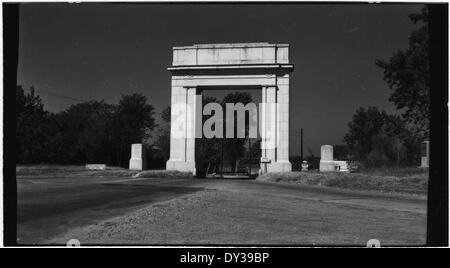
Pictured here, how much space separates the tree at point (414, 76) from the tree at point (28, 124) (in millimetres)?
4550

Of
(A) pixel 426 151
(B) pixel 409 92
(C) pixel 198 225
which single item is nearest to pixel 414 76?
(B) pixel 409 92

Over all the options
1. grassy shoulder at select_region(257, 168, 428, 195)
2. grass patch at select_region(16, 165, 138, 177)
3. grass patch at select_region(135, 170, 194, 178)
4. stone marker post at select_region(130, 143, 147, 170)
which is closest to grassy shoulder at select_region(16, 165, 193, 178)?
grass patch at select_region(16, 165, 138, 177)

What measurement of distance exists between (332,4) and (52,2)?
317cm

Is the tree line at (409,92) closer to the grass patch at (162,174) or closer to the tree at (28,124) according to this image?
the tree at (28,124)

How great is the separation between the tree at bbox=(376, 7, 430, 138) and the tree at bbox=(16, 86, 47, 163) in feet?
14.9

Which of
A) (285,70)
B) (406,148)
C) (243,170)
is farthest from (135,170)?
(243,170)

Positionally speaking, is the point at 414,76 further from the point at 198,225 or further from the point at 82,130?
the point at 82,130

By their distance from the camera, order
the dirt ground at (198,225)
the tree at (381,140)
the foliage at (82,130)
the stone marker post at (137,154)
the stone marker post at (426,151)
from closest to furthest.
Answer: the stone marker post at (426,151), the dirt ground at (198,225), the foliage at (82,130), the tree at (381,140), the stone marker post at (137,154)

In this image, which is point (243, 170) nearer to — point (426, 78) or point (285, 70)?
point (285, 70)

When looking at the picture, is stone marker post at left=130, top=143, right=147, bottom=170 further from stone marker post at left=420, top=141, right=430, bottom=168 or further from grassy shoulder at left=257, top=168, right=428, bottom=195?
grassy shoulder at left=257, top=168, right=428, bottom=195

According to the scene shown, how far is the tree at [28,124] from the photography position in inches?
203

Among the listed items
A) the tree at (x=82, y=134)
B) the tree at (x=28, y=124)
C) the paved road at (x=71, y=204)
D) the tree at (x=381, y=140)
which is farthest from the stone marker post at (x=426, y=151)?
the tree at (x=82, y=134)

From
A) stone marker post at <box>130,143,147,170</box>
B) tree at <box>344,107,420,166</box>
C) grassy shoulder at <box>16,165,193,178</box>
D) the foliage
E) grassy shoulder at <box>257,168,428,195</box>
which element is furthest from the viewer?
grassy shoulder at <box>257,168,428,195</box>

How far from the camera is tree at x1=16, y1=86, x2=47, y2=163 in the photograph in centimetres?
517
